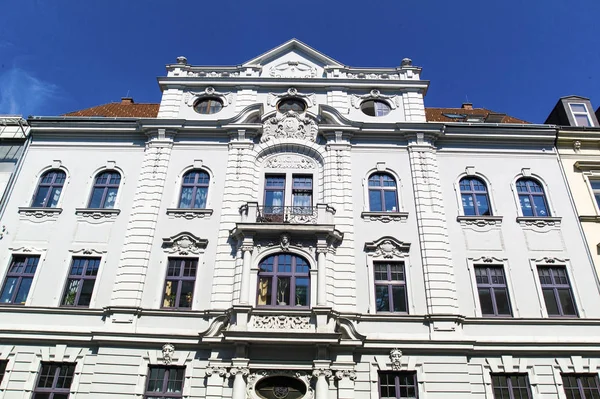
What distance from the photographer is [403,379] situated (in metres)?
16.0

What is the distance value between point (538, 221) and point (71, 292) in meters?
18.6

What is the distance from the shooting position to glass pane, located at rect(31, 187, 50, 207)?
20031 mm

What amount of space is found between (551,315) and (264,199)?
1182cm

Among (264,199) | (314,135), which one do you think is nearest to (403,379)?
(264,199)

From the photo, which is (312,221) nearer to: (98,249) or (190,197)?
(190,197)

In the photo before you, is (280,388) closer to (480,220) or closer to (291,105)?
(480,220)

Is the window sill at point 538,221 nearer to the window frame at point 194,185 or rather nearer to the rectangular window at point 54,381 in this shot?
the window frame at point 194,185

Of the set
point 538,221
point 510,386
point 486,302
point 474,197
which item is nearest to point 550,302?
point 486,302

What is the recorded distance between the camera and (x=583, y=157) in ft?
70.0

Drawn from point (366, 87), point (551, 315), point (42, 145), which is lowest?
point (551, 315)

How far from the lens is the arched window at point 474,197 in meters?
19.7

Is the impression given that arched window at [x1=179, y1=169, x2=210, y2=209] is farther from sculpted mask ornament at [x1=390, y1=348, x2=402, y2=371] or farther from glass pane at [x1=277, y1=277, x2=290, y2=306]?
sculpted mask ornament at [x1=390, y1=348, x2=402, y2=371]

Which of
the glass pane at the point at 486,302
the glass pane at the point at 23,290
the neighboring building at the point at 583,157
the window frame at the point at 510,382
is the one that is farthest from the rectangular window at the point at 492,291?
the glass pane at the point at 23,290

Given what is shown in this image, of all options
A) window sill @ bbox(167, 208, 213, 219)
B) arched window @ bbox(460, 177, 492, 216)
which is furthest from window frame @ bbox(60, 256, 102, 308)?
arched window @ bbox(460, 177, 492, 216)
